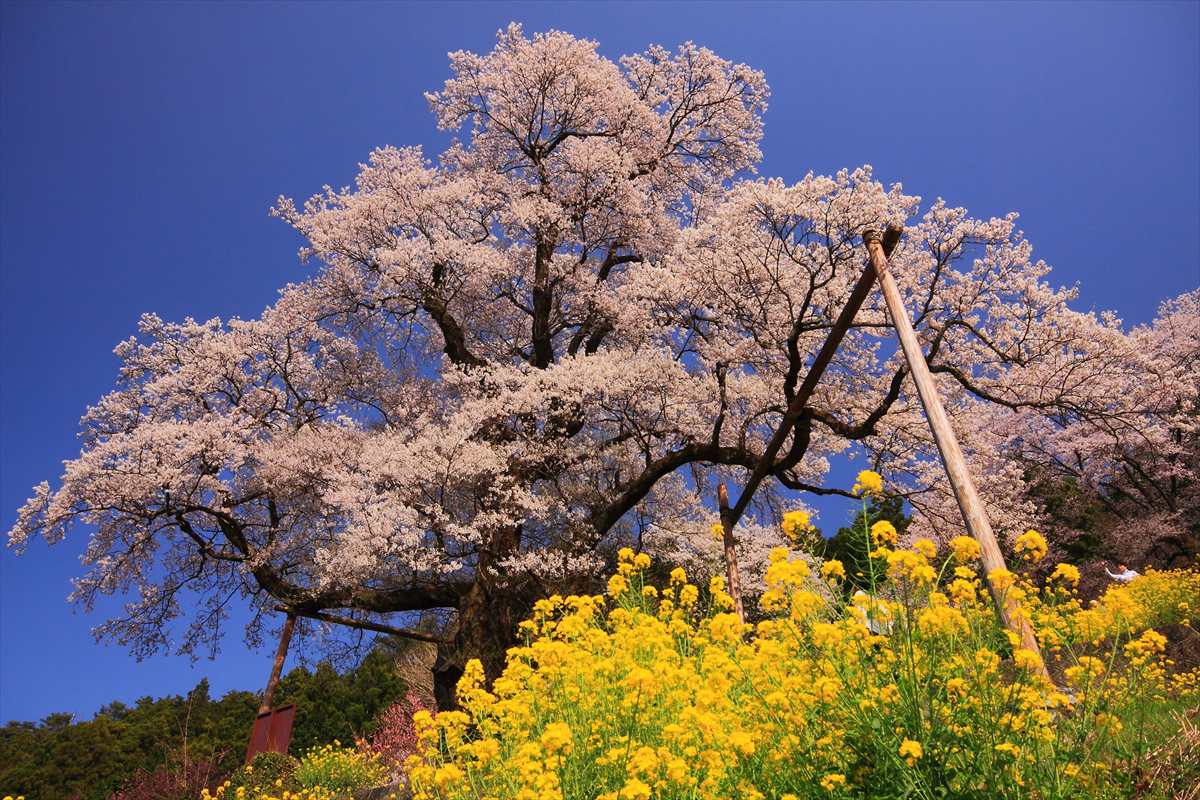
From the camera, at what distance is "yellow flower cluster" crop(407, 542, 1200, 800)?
278cm

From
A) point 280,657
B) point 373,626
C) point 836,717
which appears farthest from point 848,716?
point 280,657

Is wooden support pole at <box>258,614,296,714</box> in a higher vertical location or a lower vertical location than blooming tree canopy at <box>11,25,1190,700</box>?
lower

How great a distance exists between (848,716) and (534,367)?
10666mm

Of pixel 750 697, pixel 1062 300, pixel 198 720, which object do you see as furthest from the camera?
pixel 198 720

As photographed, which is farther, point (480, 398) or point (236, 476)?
point (236, 476)

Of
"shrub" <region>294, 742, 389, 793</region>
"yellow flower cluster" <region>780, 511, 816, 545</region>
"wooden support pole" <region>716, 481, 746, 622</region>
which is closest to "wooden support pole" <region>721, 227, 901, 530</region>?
"wooden support pole" <region>716, 481, 746, 622</region>

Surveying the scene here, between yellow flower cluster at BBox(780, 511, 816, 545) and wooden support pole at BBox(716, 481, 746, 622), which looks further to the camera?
wooden support pole at BBox(716, 481, 746, 622)

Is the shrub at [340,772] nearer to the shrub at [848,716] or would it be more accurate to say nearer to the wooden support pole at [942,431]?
the shrub at [848,716]

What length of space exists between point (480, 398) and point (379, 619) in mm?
5396

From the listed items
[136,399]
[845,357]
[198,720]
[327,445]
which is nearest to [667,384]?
[845,357]

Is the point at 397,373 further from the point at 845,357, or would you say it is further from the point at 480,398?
the point at 845,357

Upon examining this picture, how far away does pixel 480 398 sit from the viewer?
12.9 m

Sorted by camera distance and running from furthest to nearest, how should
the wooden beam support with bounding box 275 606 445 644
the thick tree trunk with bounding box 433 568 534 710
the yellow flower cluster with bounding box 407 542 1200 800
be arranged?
the wooden beam support with bounding box 275 606 445 644, the thick tree trunk with bounding box 433 568 534 710, the yellow flower cluster with bounding box 407 542 1200 800

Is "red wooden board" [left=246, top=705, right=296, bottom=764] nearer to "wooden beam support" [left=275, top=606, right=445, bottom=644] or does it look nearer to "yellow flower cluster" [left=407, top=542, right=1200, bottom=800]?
"wooden beam support" [left=275, top=606, right=445, bottom=644]
